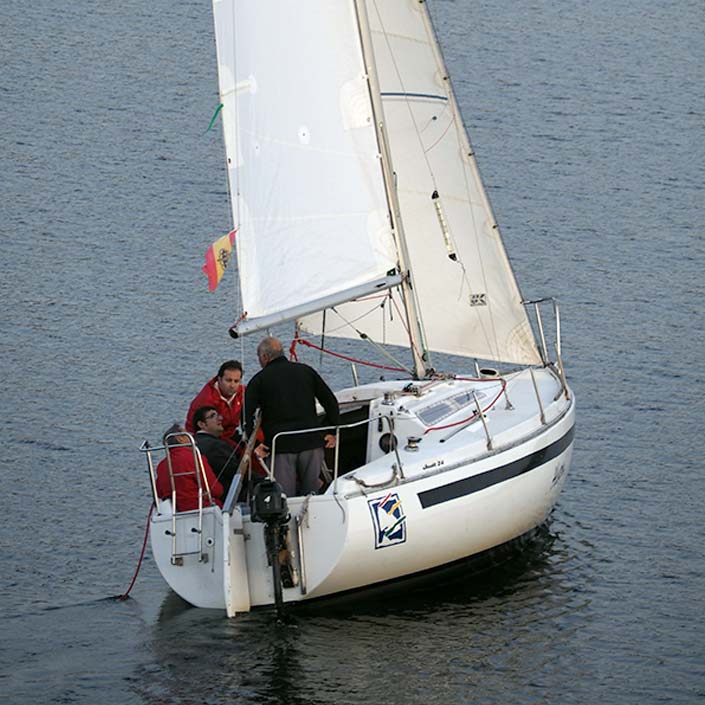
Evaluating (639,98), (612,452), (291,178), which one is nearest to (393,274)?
(291,178)

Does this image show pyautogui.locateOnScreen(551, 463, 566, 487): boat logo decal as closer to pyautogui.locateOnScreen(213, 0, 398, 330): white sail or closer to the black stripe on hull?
the black stripe on hull

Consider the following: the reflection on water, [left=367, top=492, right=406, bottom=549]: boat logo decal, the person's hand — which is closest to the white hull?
[left=367, top=492, right=406, bottom=549]: boat logo decal

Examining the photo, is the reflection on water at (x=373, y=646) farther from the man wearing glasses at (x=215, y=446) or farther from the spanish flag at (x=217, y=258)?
the spanish flag at (x=217, y=258)

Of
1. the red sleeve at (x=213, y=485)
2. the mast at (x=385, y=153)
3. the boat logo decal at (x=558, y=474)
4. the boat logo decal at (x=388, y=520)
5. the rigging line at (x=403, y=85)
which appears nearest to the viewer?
the boat logo decal at (x=388, y=520)

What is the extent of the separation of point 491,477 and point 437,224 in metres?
3.71

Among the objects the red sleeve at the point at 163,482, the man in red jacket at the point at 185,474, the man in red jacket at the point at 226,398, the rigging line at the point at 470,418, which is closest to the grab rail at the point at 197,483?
the man in red jacket at the point at 185,474

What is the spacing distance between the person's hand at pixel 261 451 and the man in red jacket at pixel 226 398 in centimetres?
84

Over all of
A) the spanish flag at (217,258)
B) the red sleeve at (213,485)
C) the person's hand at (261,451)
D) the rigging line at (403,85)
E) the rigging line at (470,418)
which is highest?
the rigging line at (403,85)

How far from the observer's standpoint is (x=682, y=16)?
40.6 m

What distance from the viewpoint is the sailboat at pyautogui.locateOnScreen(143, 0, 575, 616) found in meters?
13.5

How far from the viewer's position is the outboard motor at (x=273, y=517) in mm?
12852

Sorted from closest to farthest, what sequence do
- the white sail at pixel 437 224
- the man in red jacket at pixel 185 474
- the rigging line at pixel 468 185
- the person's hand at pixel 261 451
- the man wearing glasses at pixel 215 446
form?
the man in red jacket at pixel 185 474, the person's hand at pixel 261 451, the man wearing glasses at pixel 215 446, the white sail at pixel 437 224, the rigging line at pixel 468 185

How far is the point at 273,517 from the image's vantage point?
42.4 ft

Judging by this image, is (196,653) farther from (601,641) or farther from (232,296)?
(232,296)
